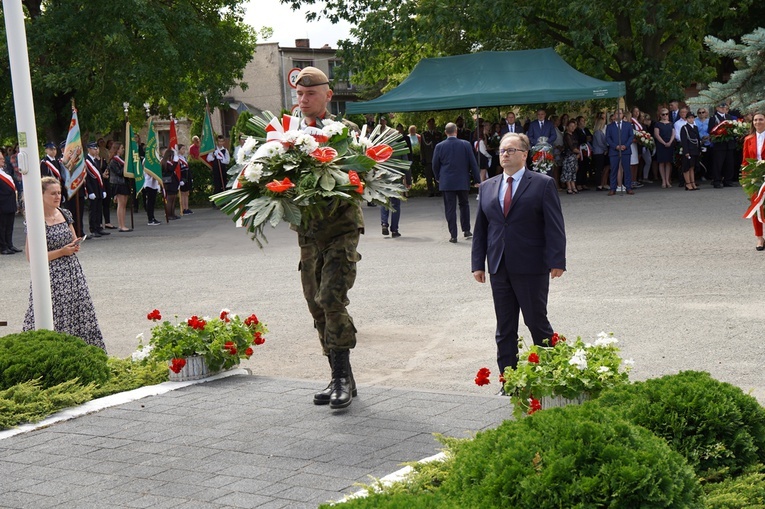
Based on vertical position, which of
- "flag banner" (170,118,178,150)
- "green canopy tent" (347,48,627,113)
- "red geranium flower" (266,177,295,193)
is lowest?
"red geranium flower" (266,177,295,193)

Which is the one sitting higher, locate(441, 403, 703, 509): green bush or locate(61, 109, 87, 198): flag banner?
locate(61, 109, 87, 198): flag banner

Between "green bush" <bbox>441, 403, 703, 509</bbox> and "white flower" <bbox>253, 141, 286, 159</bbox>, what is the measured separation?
3352 millimetres

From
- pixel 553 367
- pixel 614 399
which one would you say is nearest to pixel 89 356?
pixel 553 367

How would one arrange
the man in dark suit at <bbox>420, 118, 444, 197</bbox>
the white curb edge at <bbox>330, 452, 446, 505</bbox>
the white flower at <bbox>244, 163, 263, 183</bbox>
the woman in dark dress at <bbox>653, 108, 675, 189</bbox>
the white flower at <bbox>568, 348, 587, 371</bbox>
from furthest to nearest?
1. the man in dark suit at <bbox>420, 118, 444, 197</bbox>
2. the woman in dark dress at <bbox>653, 108, 675, 189</bbox>
3. the white flower at <bbox>244, 163, 263, 183</bbox>
4. the white flower at <bbox>568, 348, 587, 371</bbox>
5. the white curb edge at <bbox>330, 452, 446, 505</bbox>

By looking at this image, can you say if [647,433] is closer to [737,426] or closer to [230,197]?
[737,426]

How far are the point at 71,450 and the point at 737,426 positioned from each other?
3955mm

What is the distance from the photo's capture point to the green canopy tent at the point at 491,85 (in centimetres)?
2509

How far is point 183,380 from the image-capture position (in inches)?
327

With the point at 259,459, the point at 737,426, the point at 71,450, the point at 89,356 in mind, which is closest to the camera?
the point at 737,426

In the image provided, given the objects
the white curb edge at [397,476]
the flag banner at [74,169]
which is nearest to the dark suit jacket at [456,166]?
the flag banner at [74,169]

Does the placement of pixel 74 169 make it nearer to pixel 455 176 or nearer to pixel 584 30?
pixel 455 176

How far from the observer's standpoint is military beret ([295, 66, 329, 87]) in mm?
7250

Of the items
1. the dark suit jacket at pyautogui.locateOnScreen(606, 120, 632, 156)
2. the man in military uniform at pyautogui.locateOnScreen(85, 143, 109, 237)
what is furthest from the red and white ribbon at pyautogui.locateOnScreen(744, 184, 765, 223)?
the man in military uniform at pyautogui.locateOnScreen(85, 143, 109, 237)

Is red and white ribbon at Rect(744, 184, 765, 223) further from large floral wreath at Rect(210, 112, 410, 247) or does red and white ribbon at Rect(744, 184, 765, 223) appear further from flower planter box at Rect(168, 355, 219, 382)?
flower planter box at Rect(168, 355, 219, 382)
